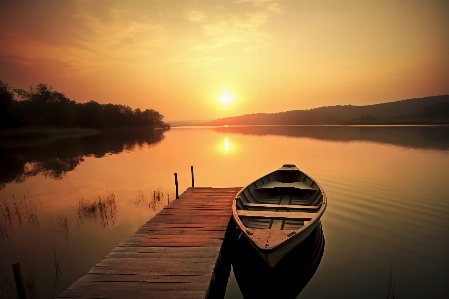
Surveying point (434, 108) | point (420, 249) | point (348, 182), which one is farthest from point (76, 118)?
point (434, 108)

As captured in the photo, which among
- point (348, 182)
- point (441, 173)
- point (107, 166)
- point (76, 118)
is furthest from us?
point (76, 118)

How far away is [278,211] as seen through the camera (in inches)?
396

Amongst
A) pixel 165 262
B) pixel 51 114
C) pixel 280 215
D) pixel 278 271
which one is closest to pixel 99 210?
pixel 165 262

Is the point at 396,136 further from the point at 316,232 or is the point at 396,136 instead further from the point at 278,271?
the point at 278,271

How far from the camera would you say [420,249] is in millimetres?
9734

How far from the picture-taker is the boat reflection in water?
7.67 metres

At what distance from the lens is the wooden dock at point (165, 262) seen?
551 centimetres

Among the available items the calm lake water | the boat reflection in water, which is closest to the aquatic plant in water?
the calm lake water

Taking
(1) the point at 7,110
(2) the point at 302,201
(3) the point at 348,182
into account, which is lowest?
(3) the point at 348,182

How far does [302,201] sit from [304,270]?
12.5 feet

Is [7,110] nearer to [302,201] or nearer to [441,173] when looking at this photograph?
[302,201]

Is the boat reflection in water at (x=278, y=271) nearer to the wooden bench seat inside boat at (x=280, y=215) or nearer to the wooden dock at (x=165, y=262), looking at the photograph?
the wooden bench seat inside boat at (x=280, y=215)

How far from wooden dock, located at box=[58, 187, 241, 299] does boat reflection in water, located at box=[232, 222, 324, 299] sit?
1.56 m

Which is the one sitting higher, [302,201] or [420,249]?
[302,201]
